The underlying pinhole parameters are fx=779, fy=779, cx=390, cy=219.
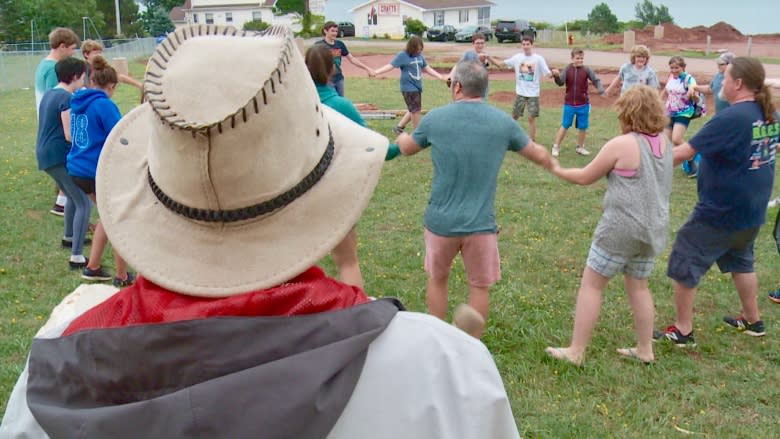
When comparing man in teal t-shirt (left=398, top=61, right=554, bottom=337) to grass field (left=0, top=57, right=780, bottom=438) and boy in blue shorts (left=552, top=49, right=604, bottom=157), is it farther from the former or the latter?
boy in blue shorts (left=552, top=49, right=604, bottom=157)

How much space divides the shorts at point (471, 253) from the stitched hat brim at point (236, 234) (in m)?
3.40

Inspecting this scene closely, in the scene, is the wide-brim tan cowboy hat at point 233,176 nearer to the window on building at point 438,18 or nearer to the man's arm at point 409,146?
the man's arm at point 409,146

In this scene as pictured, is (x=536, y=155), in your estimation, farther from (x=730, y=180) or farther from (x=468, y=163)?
(x=730, y=180)

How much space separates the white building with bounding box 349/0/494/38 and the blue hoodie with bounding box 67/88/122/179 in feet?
240

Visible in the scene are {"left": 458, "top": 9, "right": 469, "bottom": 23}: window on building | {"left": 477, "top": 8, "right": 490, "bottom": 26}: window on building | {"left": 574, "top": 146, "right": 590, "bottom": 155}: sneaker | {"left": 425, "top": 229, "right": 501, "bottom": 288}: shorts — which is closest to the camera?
{"left": 425, "top": 229, "right": 501, "bottom": 288}: shorts

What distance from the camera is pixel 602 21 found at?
61625 millimetres

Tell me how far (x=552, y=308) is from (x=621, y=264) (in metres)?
1.23

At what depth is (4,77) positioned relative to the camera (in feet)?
85.4

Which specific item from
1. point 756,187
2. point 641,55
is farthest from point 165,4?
point 756,187

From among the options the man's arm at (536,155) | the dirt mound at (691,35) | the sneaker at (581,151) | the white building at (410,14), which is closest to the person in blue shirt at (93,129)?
the man's arm at (536,155)

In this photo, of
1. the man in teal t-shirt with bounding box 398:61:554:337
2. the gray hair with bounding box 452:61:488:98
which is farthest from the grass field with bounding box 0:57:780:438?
the gray hair with bounding box 452:61:488:98

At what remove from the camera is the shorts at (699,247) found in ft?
17.1

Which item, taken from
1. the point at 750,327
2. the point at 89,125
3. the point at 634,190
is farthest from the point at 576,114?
the point at 89,125

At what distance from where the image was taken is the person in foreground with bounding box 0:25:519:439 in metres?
1.19
